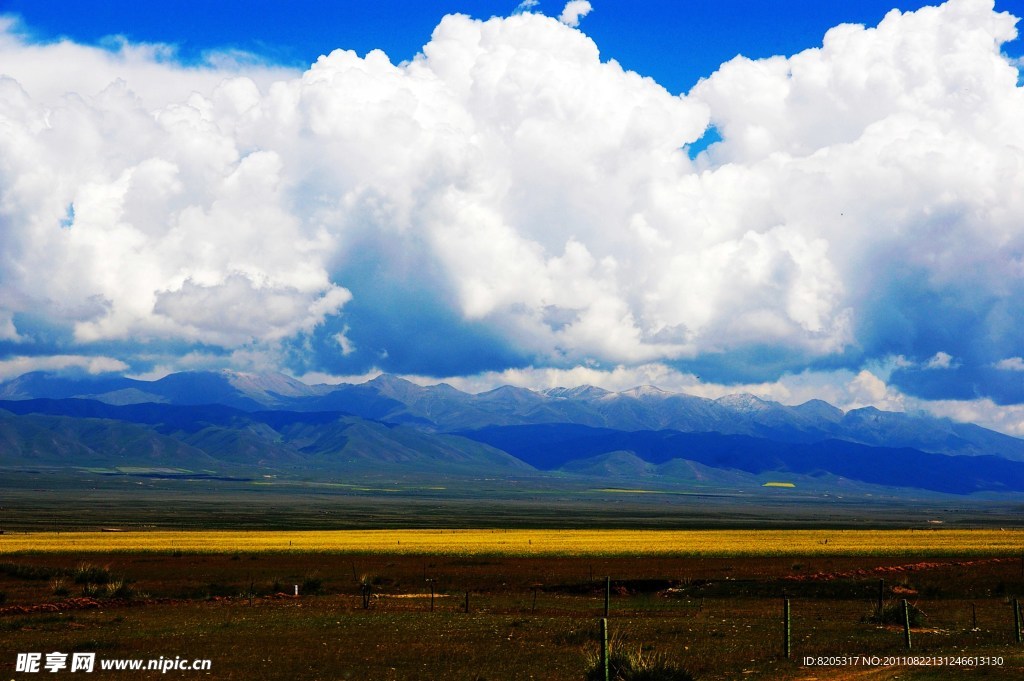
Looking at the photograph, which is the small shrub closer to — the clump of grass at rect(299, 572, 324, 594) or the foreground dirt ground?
the foreground dirt ground

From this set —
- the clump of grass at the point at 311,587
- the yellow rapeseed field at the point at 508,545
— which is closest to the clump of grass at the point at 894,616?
the clump of grass at the point at 311,587

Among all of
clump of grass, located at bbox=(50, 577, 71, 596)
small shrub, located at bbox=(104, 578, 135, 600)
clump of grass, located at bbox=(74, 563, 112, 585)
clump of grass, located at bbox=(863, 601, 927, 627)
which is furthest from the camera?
clump of grass, located at bbox=(74, 563, 112, 585)

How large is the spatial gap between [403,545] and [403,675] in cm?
7065

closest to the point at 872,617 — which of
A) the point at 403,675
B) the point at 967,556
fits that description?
the point at 403,675

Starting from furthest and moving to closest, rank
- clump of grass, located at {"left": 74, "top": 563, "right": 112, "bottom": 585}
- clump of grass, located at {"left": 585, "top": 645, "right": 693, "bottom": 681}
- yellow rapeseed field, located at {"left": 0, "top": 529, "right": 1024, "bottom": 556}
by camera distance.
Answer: yellow rapeseed field, located at {"left": 0, "top": 529, "right": 1024, "bottom": 556} → clump of grass, located at {"left": 74, "top": 563, "right": 112, "bottom": 585} → clump of grass, located at {"left": 585, "top": 645, "right": 693, "bottom": 681}

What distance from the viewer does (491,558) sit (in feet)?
254

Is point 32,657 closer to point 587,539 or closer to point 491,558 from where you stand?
point 491,558

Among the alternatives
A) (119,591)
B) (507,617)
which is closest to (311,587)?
(119,591)

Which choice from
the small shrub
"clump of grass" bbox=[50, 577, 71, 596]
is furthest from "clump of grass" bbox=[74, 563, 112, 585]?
the small shrub

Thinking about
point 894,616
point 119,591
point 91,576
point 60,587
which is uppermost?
point 894,616

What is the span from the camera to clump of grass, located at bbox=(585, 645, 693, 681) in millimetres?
21469

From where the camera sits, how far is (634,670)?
851 inches

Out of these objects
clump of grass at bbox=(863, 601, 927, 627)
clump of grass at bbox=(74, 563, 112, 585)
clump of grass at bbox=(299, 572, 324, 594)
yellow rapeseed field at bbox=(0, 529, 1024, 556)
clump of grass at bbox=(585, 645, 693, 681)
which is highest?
clump of grass at bbox=(585, 645, 693, 681)

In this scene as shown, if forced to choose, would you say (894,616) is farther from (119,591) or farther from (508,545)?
(508,545)
